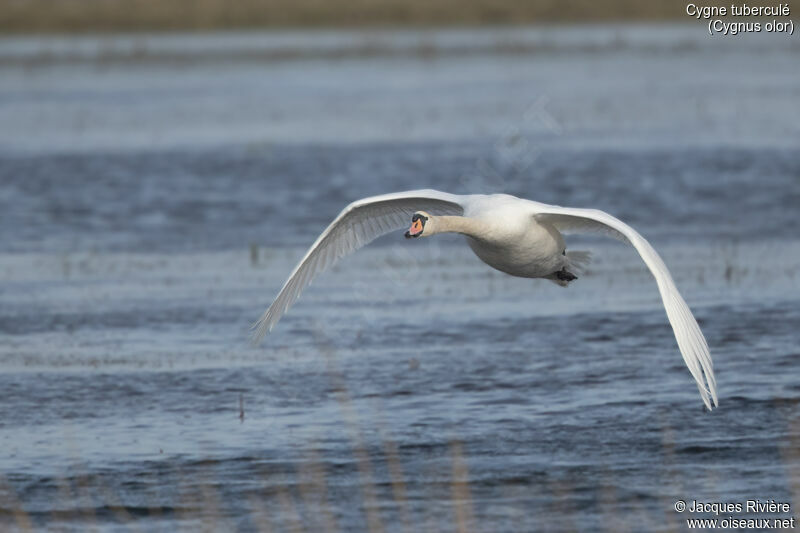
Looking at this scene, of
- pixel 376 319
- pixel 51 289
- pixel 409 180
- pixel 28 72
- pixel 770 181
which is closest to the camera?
pixel 376 319

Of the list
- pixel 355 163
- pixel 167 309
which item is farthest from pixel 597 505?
pixel 355 163

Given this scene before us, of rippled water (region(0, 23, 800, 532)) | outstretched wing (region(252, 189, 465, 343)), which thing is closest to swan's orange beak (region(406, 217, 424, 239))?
outstretched wing (region(252, 189, 465, 343))

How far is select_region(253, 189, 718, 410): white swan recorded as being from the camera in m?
9.45

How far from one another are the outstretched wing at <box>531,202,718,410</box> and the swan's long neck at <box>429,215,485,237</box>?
40cm

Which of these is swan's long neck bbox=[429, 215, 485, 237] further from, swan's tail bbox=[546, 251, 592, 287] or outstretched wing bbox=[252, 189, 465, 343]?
swan's tail bbox=[546, 251, 592, 287]

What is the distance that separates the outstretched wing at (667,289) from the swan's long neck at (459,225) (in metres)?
0.40

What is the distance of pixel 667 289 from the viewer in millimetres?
8250

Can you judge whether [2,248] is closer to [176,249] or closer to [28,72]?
[176,249]

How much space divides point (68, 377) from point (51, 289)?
146 inches

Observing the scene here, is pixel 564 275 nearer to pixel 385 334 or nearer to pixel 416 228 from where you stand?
pixel 416 228

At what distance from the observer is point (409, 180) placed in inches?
901

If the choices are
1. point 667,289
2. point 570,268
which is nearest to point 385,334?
point 570,268

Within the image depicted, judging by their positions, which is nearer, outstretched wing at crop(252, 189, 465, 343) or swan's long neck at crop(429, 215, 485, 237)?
swan's long neck at crop(429, 215, 485, 237)

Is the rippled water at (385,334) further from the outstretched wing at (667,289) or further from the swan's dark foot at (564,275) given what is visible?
the outstretched wing at (667,289)
